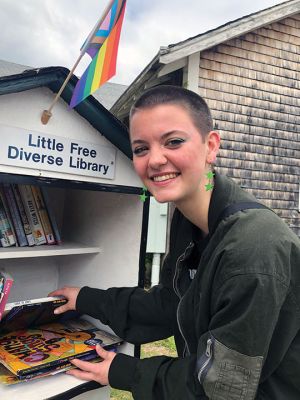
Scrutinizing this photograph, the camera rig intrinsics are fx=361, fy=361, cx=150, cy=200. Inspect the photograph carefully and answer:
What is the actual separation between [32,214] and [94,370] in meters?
0.84

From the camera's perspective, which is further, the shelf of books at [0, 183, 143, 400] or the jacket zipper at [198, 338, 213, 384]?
the shelf of books at [0, 183, 143, 400]

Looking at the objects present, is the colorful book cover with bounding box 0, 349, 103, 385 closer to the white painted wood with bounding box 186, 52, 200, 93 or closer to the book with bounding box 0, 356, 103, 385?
the book with bounding box 0, 356, 103, 385

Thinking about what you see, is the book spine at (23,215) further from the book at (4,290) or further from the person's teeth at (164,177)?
the person's teeth at (164,177)

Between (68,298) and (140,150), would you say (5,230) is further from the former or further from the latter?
(140,150)

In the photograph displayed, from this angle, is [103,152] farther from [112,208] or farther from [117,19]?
[117,19]

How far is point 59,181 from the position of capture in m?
1.53

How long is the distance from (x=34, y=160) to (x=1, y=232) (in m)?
0.52

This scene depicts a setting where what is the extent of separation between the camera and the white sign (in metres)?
1.37

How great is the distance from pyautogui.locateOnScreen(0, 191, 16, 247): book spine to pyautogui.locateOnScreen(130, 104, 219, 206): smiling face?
2.69 ft

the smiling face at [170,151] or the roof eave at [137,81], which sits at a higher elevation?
the roof eave at [137,81]

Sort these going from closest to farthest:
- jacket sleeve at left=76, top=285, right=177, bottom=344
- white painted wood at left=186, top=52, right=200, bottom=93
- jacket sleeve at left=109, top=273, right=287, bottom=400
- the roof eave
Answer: jacket sleeve at left=109, top=273, right=287, bottom=400
jacket sleeve at left=76, top=285, right=177, bottom=344
the roof eave
white painted wood at left=186, top=52, right=200, bottom=93

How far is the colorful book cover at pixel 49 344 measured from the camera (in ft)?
4.92

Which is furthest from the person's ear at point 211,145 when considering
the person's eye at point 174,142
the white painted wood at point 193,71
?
the white painted wood at point 193,71

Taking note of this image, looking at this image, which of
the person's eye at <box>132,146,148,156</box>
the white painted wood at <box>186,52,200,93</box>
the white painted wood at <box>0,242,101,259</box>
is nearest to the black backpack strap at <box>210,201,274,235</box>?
the person's eye at <box>132,146,148,156</box>
